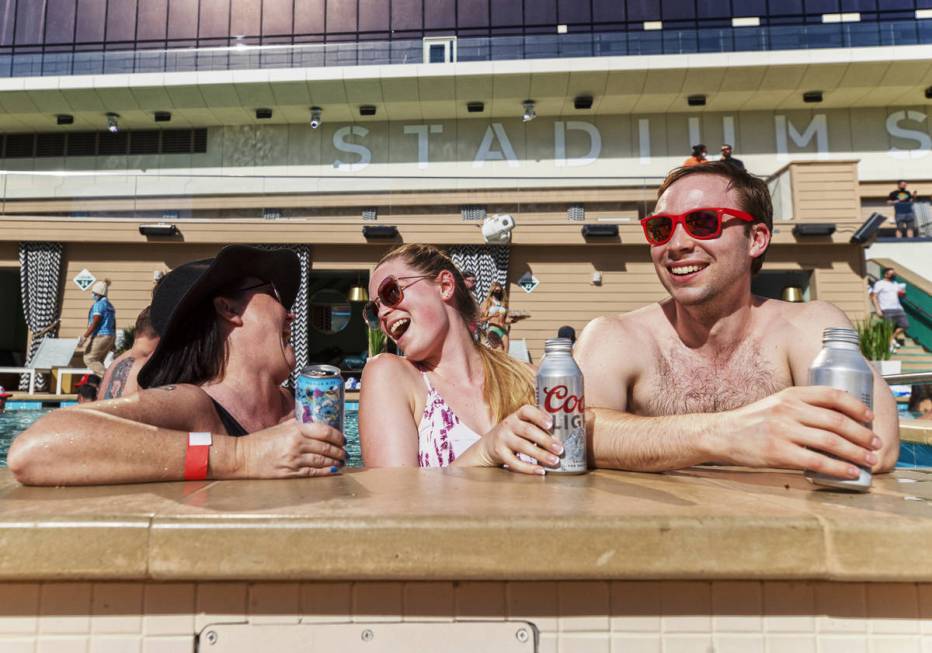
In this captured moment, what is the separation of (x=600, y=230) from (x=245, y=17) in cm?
1636

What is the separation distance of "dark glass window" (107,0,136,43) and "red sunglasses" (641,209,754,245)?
26.3 metres

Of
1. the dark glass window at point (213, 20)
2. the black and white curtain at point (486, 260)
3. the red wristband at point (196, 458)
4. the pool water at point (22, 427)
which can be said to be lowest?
the pool water at point (22, 427)

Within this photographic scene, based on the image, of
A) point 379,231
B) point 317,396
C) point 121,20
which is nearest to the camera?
point 317,396

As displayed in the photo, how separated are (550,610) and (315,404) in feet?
2.40

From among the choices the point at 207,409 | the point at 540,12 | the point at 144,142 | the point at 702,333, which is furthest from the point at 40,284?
the point at 540,12

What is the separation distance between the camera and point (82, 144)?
2086cm

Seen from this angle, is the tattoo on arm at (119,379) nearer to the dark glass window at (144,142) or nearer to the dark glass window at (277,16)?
the dark glass window at (144,142)

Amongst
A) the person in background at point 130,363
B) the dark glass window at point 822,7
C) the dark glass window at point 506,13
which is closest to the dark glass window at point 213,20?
the dark glass window at point 506,13

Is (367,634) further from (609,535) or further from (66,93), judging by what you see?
(66,93)

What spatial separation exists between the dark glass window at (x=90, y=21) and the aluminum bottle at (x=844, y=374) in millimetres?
27956

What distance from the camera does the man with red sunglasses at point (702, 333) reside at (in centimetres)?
175

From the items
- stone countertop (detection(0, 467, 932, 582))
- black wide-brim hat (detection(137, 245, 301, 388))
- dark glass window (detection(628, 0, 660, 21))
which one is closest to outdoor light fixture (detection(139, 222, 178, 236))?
black wide-brim hat (detection(137, 245, 301, 388))

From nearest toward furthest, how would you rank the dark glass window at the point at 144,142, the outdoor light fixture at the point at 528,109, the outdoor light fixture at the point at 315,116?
1. the outdoor light fixture at the point at 528,109
2. the outdoor light fixture at the point at 315,116
3. the dark glass window at the point at 144,142

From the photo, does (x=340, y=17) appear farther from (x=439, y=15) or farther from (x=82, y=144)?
(x=82, y=144)
